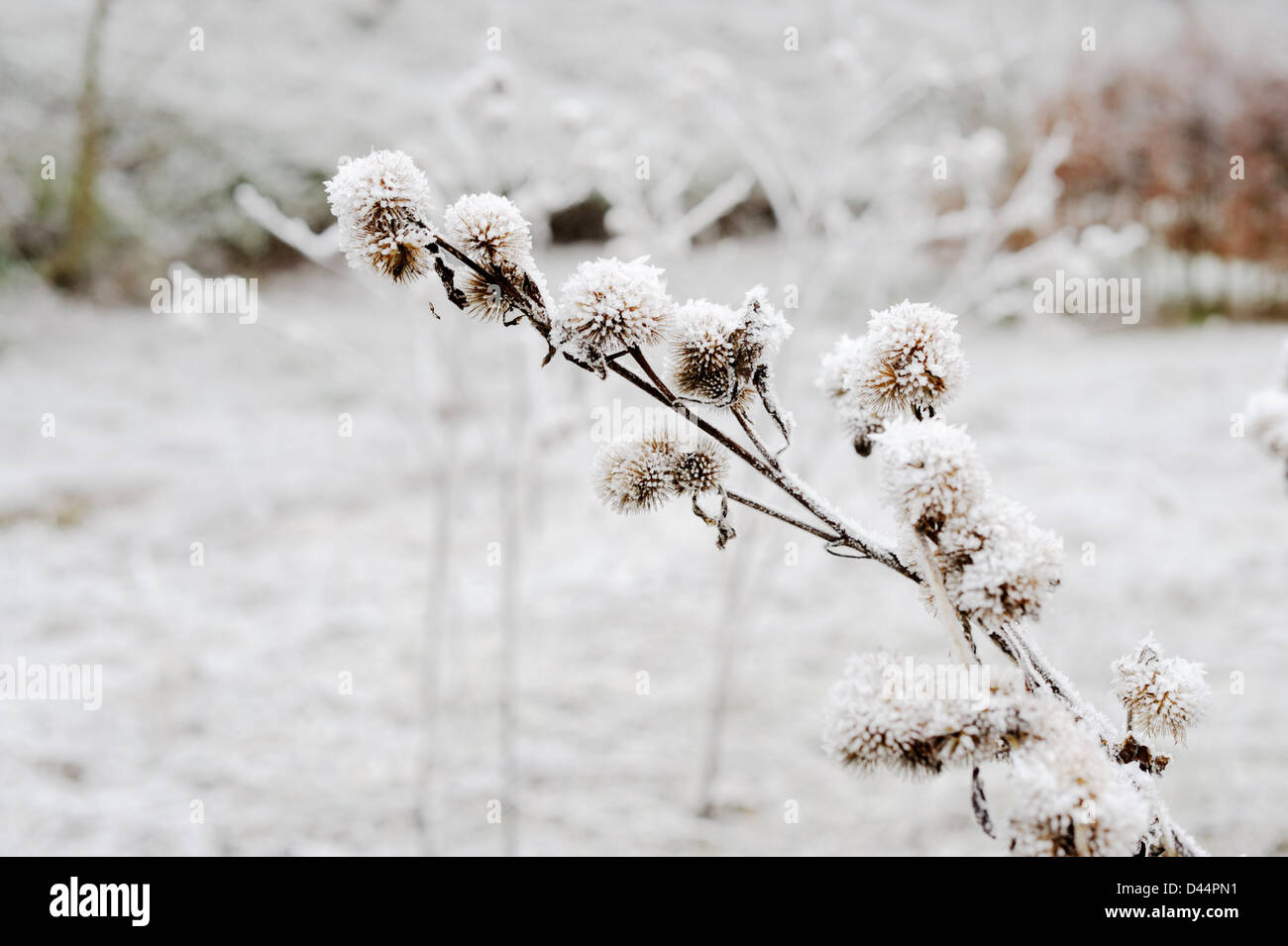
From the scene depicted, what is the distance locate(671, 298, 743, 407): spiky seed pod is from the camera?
560 millimetres

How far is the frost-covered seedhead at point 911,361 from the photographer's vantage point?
0.56 meters

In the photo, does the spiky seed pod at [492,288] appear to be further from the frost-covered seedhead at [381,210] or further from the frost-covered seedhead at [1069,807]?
the frost-covered seedhead at [1069,807]

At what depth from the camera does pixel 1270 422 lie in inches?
35.4

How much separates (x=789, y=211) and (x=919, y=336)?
199 centimetres

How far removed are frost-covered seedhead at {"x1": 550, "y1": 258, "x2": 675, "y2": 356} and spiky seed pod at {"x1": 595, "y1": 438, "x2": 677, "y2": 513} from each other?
8cm

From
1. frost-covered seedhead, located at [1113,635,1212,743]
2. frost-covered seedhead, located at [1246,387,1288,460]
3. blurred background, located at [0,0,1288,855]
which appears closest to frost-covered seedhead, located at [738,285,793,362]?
frost-covered seedhead, located at [1113,635,1212,743]

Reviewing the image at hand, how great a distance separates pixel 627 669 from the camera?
346cm

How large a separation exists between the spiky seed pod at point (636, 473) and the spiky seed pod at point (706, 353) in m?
0.04

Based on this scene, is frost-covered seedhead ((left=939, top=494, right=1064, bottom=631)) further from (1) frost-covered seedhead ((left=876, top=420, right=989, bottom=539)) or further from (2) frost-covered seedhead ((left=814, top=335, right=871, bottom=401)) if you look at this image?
(2) frost-covered seedhead ((left=814, top=335, right=871, bottom=401))

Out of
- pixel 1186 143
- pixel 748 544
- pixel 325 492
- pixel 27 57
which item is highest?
pixel 27 57

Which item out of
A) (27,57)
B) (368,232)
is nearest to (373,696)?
(368,232)
